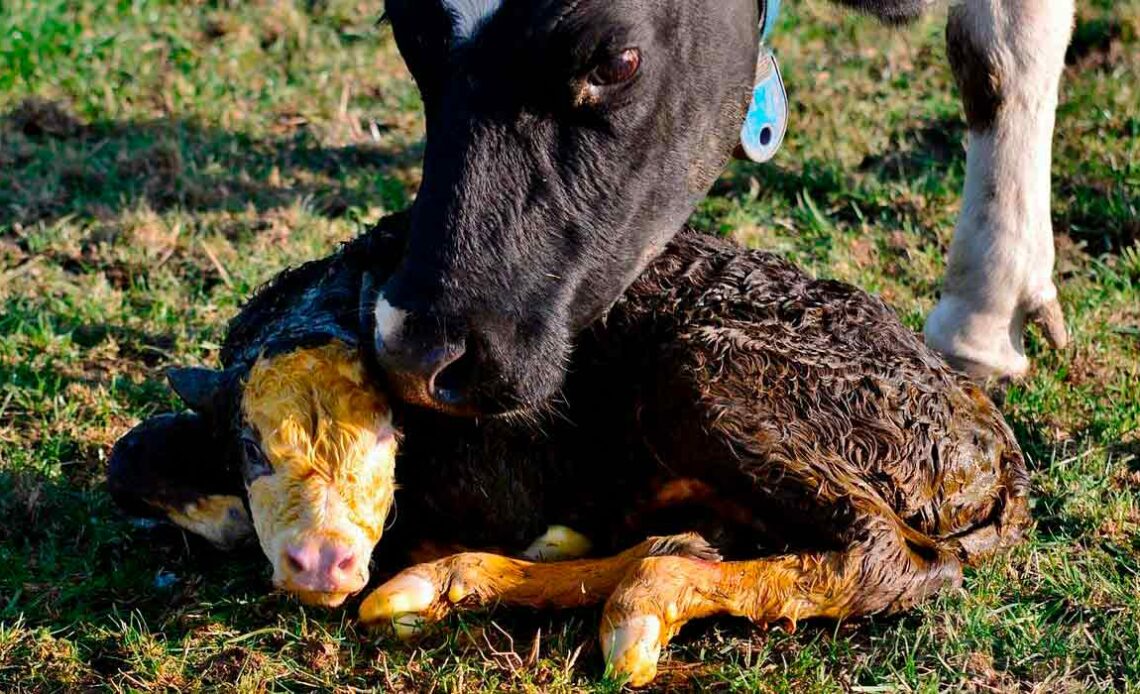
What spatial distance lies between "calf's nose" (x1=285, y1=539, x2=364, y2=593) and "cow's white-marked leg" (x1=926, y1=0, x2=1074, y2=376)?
2.44 m

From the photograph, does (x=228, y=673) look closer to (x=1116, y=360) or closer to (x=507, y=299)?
(x=507, y=299)

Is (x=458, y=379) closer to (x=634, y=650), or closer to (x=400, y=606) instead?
(x=400, y=606)

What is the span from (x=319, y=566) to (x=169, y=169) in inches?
141

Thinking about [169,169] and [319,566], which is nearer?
[319,566]

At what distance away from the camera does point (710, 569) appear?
3871mm

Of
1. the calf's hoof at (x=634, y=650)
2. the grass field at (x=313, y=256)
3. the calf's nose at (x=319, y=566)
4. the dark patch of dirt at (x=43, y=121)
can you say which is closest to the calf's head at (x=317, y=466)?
the calf's nose at (x=319, y=566)

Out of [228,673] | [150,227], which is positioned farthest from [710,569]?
[150,227]

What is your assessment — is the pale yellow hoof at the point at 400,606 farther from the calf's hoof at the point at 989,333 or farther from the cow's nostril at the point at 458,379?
the calf's hoof at the point at 989,333

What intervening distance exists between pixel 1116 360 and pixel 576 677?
99.2 inches

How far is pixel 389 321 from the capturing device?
3.87m

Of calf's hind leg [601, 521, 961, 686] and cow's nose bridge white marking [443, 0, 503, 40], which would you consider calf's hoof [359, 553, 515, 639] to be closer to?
calf's hind leg [601, 521, 961, 686]

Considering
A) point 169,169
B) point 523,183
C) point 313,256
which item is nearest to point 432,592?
point 523,183

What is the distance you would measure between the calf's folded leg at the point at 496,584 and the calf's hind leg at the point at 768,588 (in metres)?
0.13

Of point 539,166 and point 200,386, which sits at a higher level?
point 539,166
